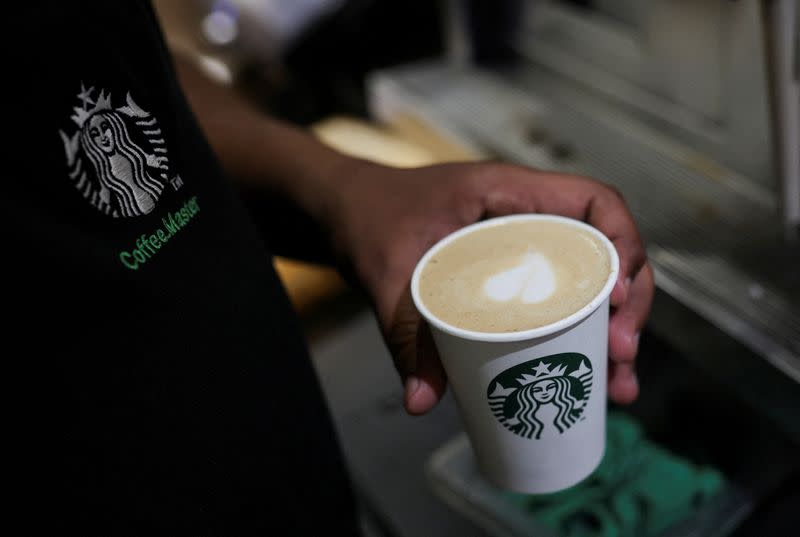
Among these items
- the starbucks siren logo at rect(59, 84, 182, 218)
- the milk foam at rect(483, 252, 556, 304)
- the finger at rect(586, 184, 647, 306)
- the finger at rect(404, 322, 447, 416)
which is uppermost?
the starbucks siren logo at rect(59, 84, 182, 218)

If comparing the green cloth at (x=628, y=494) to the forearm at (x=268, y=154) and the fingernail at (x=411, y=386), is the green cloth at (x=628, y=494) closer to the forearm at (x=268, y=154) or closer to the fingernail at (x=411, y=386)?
the fingernail at (x=411, y=386)

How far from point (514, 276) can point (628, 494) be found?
36cm

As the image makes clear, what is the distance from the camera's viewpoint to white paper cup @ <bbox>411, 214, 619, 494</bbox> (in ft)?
1.77

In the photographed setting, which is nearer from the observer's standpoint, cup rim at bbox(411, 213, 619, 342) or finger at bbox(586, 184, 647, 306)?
cup rim at bbox(411, 213, 619, 342)

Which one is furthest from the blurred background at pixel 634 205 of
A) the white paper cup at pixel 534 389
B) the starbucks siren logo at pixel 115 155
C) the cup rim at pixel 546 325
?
the starbucks siren logo at pixel 115 155

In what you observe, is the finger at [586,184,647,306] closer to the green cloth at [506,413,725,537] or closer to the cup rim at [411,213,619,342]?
the cup rim at [411,213,619,342]

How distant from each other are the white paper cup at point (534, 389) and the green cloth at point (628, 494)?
0.10 m

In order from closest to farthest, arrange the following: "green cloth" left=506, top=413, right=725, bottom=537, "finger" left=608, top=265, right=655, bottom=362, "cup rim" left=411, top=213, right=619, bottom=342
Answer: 1. "cup rim" left=411, top=213, right=619, bottom=342
2. "finger" left=608, top=265, right=655, bottom=362
3. "green cloth" left=506, top=413, right=725, bottom=537

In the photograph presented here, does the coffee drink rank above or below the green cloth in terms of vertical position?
above

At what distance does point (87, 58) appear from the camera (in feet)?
1.77

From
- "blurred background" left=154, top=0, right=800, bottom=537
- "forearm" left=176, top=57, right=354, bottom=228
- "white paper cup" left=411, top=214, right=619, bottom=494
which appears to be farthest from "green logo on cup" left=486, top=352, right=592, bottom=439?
"forearm" left=176, top=57, right=354, bottom=228

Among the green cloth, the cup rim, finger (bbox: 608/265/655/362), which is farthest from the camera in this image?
the green cloth

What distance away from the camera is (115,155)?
55 cm

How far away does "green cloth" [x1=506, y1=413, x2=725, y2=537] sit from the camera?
79cm
